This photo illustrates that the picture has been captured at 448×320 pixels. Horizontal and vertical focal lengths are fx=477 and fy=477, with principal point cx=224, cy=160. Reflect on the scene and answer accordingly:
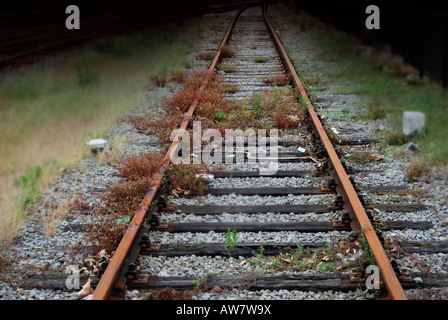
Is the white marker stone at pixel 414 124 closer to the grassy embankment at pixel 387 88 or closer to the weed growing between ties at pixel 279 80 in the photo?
the grassy embankment at pixel 387 88

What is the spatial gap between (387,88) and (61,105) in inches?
231

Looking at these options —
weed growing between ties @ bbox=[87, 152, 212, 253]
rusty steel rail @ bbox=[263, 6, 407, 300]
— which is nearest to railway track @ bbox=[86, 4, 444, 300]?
rusty steel rail @ bbox=[263, 6, 407, 300]

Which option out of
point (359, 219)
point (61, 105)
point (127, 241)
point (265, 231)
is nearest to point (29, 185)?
point (127, 241)

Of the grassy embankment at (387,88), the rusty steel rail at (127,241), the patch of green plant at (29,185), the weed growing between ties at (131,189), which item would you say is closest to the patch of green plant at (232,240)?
the rusty steel rail at (127,241)

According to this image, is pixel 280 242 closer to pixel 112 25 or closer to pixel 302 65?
pixel 302 65

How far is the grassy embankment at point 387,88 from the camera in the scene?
19.9 ft

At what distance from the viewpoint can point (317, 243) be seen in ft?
12.3

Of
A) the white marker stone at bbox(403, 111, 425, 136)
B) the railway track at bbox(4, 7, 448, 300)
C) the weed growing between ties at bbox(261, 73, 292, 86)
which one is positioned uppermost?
the weed growing between ties at bbox(261, 73, 292, 86)

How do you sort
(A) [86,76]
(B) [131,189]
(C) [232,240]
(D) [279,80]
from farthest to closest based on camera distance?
(A) [86,76] < (D) [279,80] < (B) [131,189] < (C) [232,240]

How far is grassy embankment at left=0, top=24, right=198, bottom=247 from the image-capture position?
5.35 meters

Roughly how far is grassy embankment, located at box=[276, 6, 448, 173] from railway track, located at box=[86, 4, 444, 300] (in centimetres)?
131

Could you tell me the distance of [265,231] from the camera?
400 centimetres

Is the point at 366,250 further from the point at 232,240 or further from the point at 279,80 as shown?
the point at 279,80

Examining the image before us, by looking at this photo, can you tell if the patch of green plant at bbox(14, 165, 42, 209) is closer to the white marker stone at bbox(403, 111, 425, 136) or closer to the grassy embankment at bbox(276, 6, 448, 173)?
the grassy embankment at bbox(276, 6, 448, 173)
